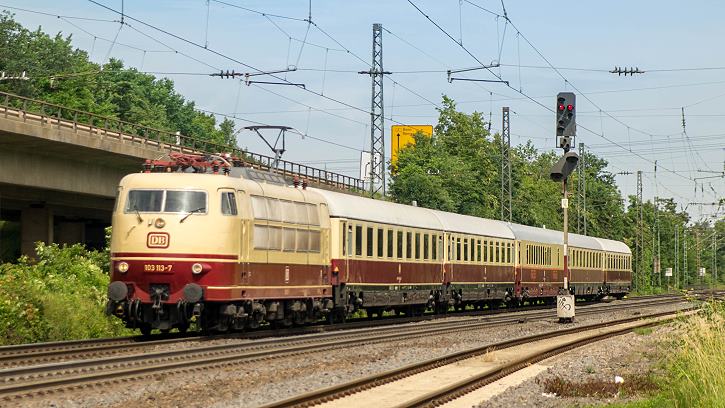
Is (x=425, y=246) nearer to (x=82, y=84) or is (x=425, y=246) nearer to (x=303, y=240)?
(x=303, y=240)

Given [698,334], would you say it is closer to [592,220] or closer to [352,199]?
[352,199]

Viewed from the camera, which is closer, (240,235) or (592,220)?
(240,235)

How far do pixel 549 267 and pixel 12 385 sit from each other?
41377 mm

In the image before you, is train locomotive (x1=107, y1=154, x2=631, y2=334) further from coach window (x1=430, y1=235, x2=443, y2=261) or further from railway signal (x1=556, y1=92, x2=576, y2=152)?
railway signal (x1=556, y1=92, x2=576, y2=152)

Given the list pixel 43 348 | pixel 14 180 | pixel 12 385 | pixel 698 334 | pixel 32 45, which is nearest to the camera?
pixel 12 385

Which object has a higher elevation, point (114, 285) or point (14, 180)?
point (14, 180)

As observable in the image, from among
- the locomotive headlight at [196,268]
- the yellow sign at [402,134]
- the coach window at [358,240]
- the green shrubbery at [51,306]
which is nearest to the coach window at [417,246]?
the coach window at [358,240]

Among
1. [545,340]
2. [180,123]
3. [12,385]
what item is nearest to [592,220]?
[180,123]

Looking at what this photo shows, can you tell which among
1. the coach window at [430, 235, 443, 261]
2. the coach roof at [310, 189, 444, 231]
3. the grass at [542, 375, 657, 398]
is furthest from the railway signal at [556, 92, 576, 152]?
the grass at [542, 375, 657, 398]

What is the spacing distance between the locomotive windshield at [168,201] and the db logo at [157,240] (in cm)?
54

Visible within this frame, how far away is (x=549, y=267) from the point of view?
53.3 m

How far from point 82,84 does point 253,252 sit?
8011 cm

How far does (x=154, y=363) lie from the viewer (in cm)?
1800

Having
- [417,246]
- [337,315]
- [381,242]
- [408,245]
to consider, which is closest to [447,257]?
[417,246]
